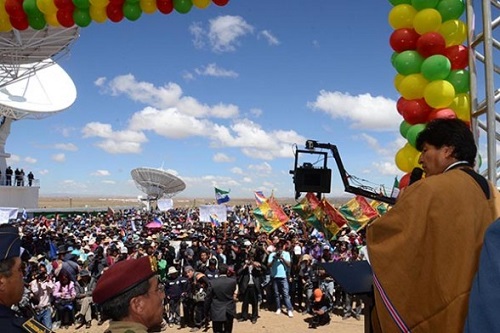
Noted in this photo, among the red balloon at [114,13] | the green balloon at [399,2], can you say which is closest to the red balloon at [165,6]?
the red balloon at [114,13]

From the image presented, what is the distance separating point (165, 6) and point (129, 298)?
5501mm

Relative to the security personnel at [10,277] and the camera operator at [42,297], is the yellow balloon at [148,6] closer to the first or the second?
the security personnel at [10,277]

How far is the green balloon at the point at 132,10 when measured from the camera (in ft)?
21.2

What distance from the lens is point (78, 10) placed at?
6.41 metres

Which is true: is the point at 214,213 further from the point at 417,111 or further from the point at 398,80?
the point at 417,111

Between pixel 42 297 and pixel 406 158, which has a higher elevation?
pixel 406 158

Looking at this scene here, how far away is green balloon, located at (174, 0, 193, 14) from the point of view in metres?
6.46

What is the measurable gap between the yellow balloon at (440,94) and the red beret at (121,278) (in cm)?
415

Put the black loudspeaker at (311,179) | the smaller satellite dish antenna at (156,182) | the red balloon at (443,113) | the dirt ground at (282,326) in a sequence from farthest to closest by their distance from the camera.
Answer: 1. the smaller satellite dish antenna at (156,182)
2. the dirt ground at (282,326)
3. the red balloon at (443,113)
4. the black loudspeaker at (311,179)

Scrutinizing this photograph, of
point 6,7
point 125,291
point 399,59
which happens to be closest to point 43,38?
point 6,7

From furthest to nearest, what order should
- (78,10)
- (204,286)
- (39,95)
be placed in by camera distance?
(39,95), (204,286), (78,10)

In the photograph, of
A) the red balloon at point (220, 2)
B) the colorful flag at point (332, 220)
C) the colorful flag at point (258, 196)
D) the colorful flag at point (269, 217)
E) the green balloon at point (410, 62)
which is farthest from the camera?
the colorful flag at point (258, 196)

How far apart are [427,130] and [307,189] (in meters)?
2.68

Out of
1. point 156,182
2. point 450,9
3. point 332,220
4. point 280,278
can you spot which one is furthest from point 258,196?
point 156,182
